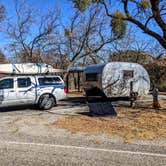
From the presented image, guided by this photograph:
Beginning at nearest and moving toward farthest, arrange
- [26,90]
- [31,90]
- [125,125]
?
1. [125,125]
2. [26,90]
3. [31,90]

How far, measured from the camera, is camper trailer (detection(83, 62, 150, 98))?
20.8 m

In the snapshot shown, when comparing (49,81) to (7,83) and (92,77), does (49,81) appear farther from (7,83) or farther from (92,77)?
(92,77)

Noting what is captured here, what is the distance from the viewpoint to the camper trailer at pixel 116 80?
20766 mm

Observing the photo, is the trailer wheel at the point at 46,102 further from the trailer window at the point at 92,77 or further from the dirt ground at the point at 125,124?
the trailer window at the point at 92,77

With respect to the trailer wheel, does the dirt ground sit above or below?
below

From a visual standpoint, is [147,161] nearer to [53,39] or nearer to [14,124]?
[14,124]

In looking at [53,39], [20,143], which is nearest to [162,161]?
[20,143]

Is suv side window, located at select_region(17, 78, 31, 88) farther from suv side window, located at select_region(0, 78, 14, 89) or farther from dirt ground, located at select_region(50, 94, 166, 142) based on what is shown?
dirt ground, located at select_region(50, 94, 166, 142)

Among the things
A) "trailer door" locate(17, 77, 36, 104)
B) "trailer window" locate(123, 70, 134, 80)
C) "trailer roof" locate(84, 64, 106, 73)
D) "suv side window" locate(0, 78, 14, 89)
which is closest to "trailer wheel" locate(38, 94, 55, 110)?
"trailer door" locate(17, 77, 36, 104)

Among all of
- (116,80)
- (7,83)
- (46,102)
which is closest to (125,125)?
(46,102)

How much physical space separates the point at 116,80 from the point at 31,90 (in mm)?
6633

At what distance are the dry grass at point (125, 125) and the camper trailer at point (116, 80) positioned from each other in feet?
20.6

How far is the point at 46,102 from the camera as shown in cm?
1712

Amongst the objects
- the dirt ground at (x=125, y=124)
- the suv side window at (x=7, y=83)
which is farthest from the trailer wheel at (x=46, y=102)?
the dirt ground at (x=125, y=124)
